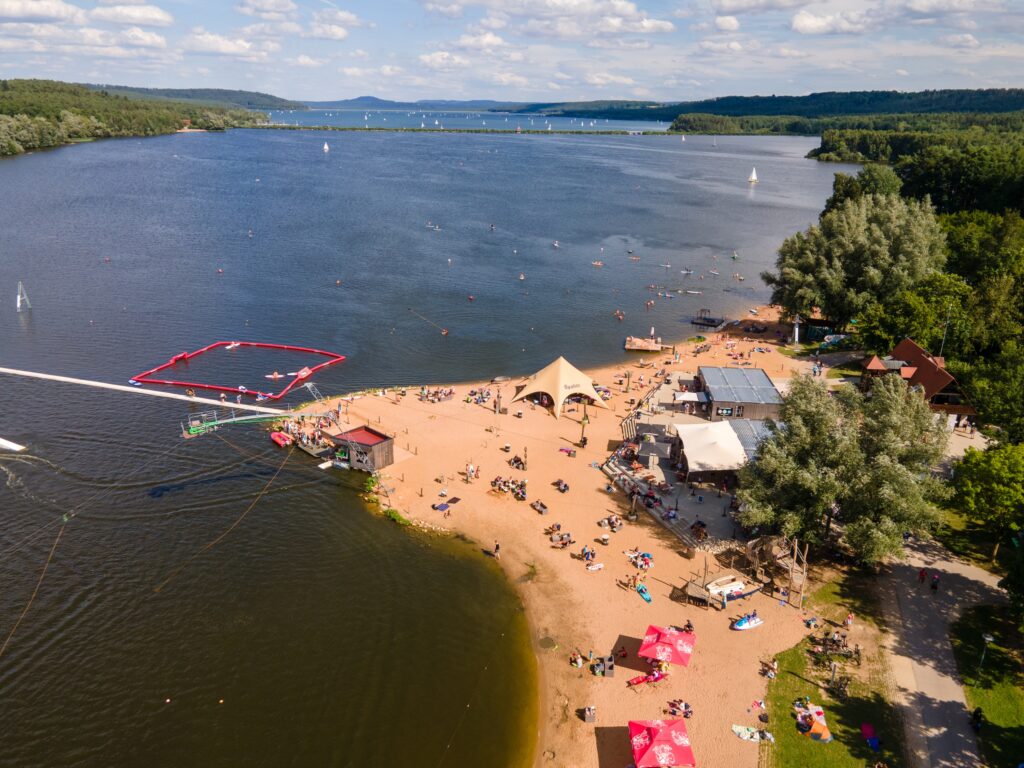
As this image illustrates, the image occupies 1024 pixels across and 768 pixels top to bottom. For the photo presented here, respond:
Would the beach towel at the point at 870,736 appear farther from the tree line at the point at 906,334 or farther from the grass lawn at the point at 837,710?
the tree line at the point at 906,334

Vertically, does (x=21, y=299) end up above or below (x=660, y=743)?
above

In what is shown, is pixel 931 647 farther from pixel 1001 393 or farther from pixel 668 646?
pixel 1001 393

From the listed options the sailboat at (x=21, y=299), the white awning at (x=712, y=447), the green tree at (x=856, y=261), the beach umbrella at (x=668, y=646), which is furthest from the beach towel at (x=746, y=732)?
the sailboat at (x=21, y=299)

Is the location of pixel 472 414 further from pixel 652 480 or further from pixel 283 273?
pixel 283 273

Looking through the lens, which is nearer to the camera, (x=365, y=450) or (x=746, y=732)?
(x=746, y=732)

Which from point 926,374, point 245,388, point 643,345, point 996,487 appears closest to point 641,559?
point 996,487

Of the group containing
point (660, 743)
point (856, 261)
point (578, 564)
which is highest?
point (856, 261)
